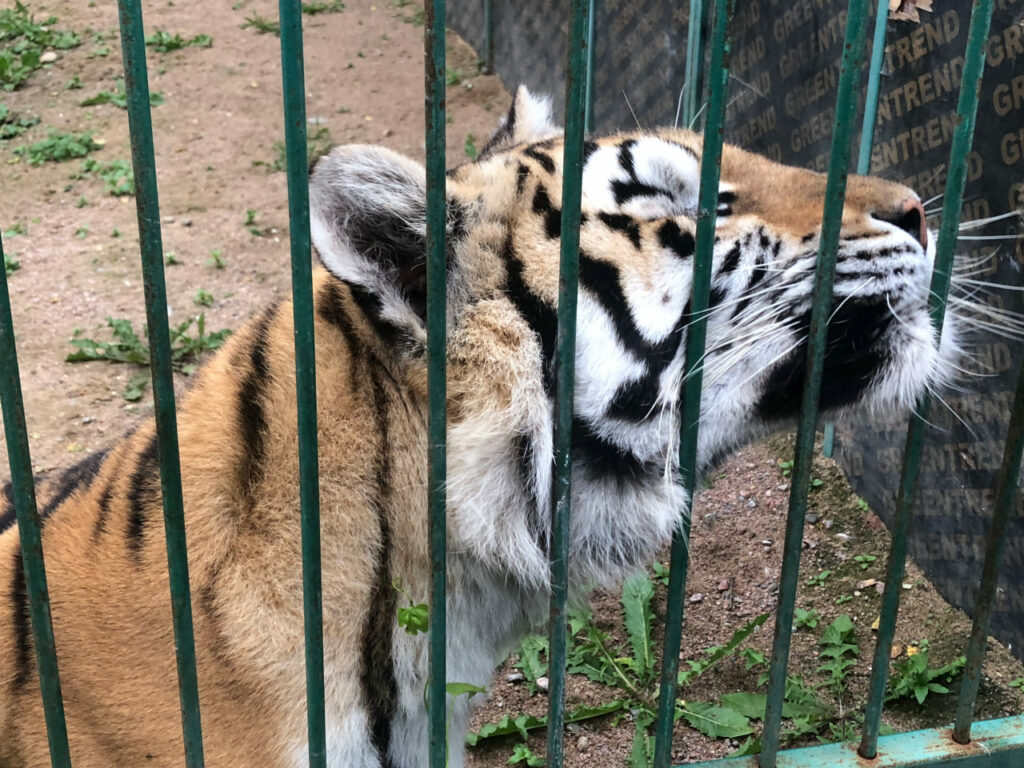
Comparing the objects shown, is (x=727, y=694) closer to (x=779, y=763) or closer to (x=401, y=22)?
(x=779, y=763)

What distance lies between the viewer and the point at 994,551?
196 centimetres

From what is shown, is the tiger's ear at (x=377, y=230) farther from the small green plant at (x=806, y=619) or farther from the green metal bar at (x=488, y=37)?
the green metal bar at (x=488, y=37)

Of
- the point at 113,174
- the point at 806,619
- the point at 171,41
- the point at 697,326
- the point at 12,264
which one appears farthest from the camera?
the point at 171,41

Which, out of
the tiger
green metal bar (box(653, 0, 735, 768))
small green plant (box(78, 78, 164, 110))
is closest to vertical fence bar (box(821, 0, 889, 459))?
the tiger

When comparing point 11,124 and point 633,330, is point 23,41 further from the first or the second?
point 633,330

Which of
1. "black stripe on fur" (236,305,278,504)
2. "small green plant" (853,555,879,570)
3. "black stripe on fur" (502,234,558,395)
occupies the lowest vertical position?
"small green plant" (853,555,879,570)

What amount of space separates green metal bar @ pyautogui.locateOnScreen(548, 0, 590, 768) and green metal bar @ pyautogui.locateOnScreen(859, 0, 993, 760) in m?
0.62

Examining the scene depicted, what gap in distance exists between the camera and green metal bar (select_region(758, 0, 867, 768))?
152 cm

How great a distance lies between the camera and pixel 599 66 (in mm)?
5520

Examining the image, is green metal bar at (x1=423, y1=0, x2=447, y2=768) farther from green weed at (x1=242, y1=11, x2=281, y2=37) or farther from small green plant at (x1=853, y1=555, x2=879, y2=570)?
green weed at (x1=242, y1=11, x2=281, y2=37)

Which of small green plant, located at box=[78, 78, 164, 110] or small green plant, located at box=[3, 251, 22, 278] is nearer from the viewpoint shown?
small green plant, located at box=[3, 251, 22, 278]

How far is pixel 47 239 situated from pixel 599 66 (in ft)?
10.9

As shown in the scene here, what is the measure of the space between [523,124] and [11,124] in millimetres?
6238

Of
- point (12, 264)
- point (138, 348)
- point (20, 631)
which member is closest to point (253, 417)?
point (20, 631)
